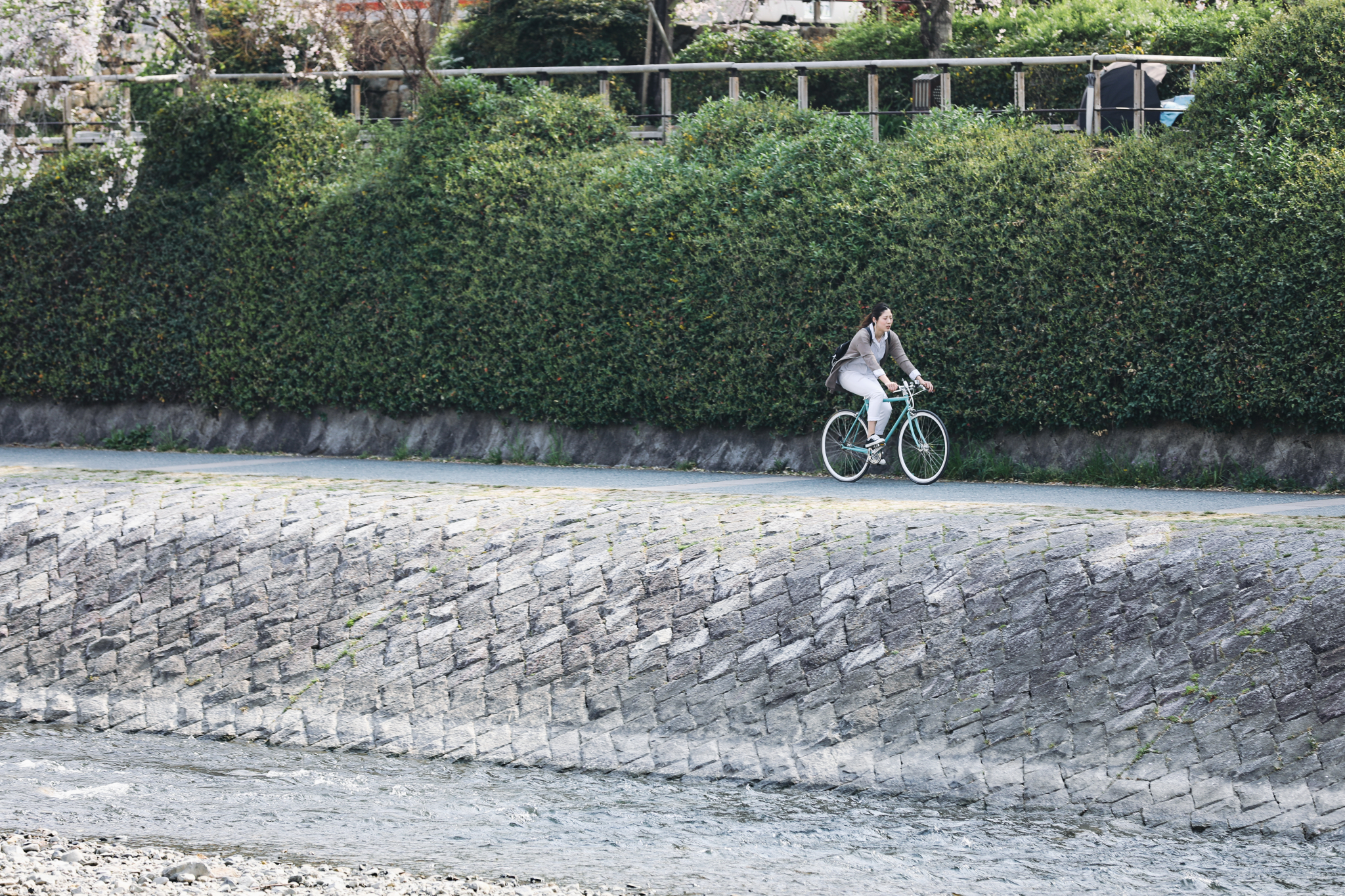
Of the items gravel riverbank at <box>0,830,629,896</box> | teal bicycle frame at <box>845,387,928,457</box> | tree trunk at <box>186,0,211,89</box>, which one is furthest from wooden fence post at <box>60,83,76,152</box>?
gravel riverbank at <box>0,830,629,896</box>

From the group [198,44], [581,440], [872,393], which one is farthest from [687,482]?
[198,44]

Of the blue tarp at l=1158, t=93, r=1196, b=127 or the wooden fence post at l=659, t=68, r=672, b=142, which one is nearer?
the blue tarp at l=1158, t=93, r=1196, b=127

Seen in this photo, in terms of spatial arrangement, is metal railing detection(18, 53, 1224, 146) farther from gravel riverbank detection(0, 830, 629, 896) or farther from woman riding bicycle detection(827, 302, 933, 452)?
gravel riverbank detection(0, 830, 629, 896)

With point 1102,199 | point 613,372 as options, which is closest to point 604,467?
point 613,372

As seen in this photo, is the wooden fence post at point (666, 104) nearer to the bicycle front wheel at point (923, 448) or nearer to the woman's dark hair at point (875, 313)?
the woman's dark hair at point (875, 313)

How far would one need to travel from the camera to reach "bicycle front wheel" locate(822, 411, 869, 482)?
44.2 feet

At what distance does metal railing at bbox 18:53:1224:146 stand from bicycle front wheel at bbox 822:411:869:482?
3410 millimetres

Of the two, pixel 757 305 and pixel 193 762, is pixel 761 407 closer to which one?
pixel 757 305

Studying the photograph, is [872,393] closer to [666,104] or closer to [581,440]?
[581,440]

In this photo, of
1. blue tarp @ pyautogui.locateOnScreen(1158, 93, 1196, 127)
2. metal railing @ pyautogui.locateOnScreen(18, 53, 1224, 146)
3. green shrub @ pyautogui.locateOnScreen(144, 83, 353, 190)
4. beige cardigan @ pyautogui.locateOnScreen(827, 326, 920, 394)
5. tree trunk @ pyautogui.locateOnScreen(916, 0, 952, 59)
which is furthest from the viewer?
tree trunk @ pyautogui.locateOnScreen(916, 0, 952, 59)

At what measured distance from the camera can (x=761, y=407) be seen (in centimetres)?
1444

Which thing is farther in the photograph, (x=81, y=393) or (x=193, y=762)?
(x=81, y=393)

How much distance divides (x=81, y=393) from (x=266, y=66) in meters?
8.07

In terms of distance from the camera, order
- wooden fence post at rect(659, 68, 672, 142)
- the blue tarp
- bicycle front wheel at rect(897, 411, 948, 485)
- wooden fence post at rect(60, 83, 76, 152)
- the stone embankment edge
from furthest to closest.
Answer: wooden fence post at rect(60, 83, 76, 152), wooden fence post at rect(659, 68, 672, 142), the blue tarp, bicycle front wheel at rect(897, 411, 948, 485), the stone embankment edge
